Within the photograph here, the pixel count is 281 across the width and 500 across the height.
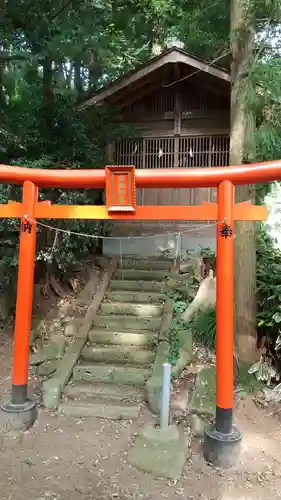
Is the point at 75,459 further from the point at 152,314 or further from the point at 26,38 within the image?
the point at 26,38

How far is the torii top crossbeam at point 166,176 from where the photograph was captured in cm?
440

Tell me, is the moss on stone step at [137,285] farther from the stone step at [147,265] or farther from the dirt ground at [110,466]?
the dirt ground at [110,466]

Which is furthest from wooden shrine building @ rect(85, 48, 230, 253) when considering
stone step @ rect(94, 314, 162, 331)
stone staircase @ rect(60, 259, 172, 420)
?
stone step @ rect(94, 314, 162, 331)

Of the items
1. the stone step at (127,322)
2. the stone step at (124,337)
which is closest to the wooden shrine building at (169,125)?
the stone step at (127,322)

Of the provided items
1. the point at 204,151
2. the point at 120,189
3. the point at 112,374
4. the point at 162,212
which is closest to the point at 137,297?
the point at 112,374

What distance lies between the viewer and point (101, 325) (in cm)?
684

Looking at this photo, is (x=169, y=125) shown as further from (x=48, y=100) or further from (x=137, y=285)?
(x=137, y=285)

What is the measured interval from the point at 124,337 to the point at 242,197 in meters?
2.96

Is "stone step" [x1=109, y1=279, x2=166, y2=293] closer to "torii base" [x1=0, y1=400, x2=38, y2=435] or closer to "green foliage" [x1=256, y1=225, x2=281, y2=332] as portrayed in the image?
"green foliage" [x1=256, y1=225, x2=281, y2=332]

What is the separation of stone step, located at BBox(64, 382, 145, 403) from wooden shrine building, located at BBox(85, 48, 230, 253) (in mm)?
4273

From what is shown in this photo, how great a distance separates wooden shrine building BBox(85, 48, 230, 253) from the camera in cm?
948

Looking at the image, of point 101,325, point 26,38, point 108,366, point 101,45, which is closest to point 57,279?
point 101,325

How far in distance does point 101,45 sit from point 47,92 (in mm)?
3850

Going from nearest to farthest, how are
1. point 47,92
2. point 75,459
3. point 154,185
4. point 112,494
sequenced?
point 112,494, point 75,459, point 154,185, point 47,92
